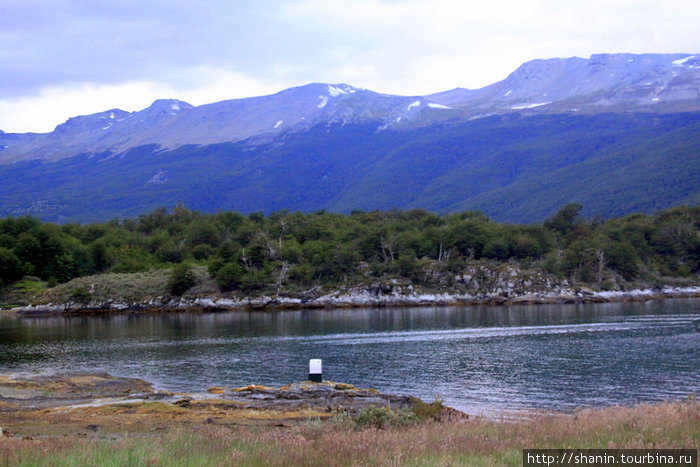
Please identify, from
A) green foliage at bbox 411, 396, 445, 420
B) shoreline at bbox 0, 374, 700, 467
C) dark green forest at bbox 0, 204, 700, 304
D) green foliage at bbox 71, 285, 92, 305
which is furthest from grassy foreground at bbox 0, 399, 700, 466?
green foliage at bbox 71, 285, 92, 305

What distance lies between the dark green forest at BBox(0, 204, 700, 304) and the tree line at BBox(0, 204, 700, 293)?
0.16 meters

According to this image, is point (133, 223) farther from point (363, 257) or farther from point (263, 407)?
point (263, 407)

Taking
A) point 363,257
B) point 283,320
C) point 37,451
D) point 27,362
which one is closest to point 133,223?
point 363,257

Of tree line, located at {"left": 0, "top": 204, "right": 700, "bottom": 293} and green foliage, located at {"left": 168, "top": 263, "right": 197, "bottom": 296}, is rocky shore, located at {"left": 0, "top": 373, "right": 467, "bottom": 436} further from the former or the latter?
green foliage, located at {"left": 168, "top": 263, "right": 197, "bottom": 296}

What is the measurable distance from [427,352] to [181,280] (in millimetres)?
59197

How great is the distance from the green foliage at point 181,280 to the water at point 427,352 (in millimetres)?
19720

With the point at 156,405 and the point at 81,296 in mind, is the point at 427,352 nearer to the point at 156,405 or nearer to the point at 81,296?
the point at 156,405

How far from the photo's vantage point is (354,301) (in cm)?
8869

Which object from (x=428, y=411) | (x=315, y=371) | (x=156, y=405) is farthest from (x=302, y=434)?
(x=315, y=371)

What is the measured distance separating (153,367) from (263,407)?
17142 millimetres

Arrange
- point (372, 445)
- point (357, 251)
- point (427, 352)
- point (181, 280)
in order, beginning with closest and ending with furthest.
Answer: point (372, 445) < point (427, 352) < point (181, 280) < point (357, 251)

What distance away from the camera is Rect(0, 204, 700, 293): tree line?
9300 centimetres

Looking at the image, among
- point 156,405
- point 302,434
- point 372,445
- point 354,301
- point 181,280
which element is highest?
point 181,280

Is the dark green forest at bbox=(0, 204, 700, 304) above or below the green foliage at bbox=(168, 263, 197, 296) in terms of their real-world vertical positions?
above
